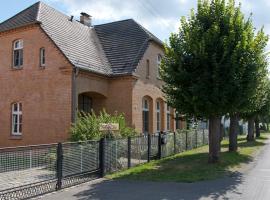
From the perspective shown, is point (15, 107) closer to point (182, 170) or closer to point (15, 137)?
point (15, 137)

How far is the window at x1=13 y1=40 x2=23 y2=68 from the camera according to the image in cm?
2272

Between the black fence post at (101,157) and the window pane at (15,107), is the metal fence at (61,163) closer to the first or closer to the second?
the black fence post at (101,157)

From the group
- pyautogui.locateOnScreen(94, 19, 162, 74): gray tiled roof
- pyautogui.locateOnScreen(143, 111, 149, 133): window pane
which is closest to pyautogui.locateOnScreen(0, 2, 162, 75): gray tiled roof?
pyautogui.locateOnScreen(94, 19, 162, 74): gray tiled roof

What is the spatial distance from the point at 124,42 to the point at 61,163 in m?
15.9

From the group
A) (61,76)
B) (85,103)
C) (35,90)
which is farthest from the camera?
(85,103)

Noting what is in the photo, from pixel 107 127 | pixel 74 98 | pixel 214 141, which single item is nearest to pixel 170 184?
pixel 107 127

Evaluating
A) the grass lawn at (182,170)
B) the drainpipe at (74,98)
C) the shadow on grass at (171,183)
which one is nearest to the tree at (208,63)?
the grass lawn at (182,170)

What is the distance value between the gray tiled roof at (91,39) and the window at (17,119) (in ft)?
14.7

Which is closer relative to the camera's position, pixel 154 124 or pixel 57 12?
pixel 57 12

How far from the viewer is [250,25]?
52.7ft

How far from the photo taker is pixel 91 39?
26031 millimetres

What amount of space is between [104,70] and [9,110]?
5916 mm

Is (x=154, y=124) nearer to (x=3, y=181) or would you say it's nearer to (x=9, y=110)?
(x=9, y=110)

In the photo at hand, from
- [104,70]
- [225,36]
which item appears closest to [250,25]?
[225,36]
